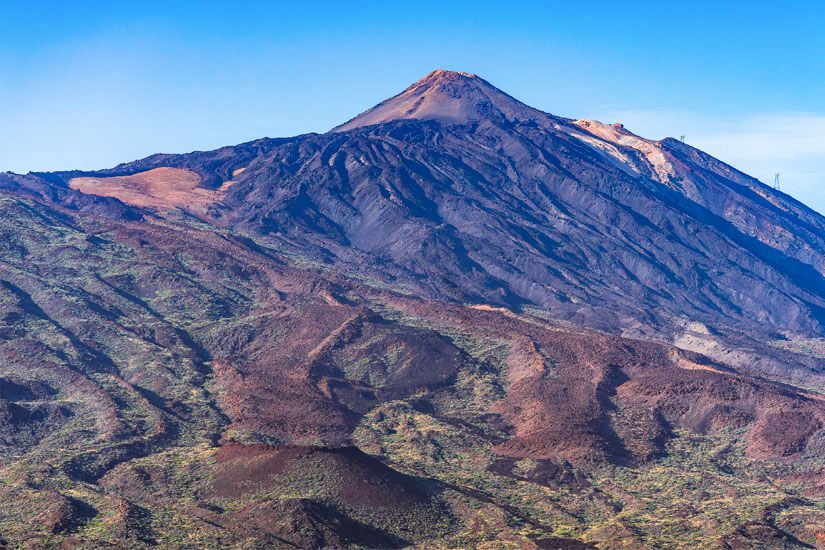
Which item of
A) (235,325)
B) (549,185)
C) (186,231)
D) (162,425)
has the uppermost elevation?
(549,185)

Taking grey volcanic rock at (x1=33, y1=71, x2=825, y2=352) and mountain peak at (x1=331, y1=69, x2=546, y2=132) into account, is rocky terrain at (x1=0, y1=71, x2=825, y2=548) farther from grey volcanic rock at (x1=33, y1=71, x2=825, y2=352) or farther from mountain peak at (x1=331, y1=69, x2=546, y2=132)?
mountain peak at (x1=331, y1=69, x2=546, y2=132)

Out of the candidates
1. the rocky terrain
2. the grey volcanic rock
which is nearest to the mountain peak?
the grey volcanic rock

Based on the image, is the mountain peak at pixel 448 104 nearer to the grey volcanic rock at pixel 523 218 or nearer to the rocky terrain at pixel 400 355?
the grey volcanic rock at pixel 523 218

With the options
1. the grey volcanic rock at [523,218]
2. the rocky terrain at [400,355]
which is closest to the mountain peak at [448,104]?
the grey volcanic rock at [523,218]

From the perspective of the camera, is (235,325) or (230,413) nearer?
(230,413)

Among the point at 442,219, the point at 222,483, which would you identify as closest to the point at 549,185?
the point at 442,219

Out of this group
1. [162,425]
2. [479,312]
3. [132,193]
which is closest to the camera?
[162,425]

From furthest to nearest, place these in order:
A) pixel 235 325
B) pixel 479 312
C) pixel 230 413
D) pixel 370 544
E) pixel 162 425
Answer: pixel 479 312, pixel 235 325, pixel 230 413, pixel 162 425, pixel 370 544

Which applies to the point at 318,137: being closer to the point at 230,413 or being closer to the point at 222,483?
the point at 230,413
